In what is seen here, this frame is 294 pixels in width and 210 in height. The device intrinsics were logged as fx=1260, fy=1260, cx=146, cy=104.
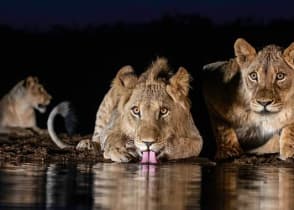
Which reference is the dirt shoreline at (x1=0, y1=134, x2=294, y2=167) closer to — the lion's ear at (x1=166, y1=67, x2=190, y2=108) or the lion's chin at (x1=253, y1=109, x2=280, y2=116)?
the lion's chin at (x1=253, y1=109, x2=280, y2=116)

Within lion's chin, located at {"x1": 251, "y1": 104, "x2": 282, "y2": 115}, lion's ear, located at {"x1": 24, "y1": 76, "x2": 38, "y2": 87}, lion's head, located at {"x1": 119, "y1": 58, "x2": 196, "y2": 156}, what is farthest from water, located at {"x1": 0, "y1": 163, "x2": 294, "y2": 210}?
lion's ear, located at {"x1": 24, "y1": 76, "x2": 38, "y2": 87}

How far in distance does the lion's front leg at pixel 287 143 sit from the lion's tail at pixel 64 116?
249cm

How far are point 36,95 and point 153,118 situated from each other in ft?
28.0

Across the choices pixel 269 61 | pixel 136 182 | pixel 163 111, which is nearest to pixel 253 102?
pixel 269 61

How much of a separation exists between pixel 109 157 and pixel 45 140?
337 centimetres

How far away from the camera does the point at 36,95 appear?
19734 mm

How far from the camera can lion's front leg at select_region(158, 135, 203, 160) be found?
11459mm

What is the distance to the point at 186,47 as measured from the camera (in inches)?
970

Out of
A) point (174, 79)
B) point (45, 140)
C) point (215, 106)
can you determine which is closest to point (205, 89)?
point (215, 106)

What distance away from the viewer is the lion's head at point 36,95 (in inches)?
775

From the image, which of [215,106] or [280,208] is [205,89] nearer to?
[215,106]

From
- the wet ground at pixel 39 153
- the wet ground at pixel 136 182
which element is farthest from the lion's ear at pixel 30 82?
the wet ground at pixel 136 182

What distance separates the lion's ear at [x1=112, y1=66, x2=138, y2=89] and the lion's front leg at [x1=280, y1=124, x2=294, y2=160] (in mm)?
1555

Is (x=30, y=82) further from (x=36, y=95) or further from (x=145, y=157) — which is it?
(x=145, y=157)
